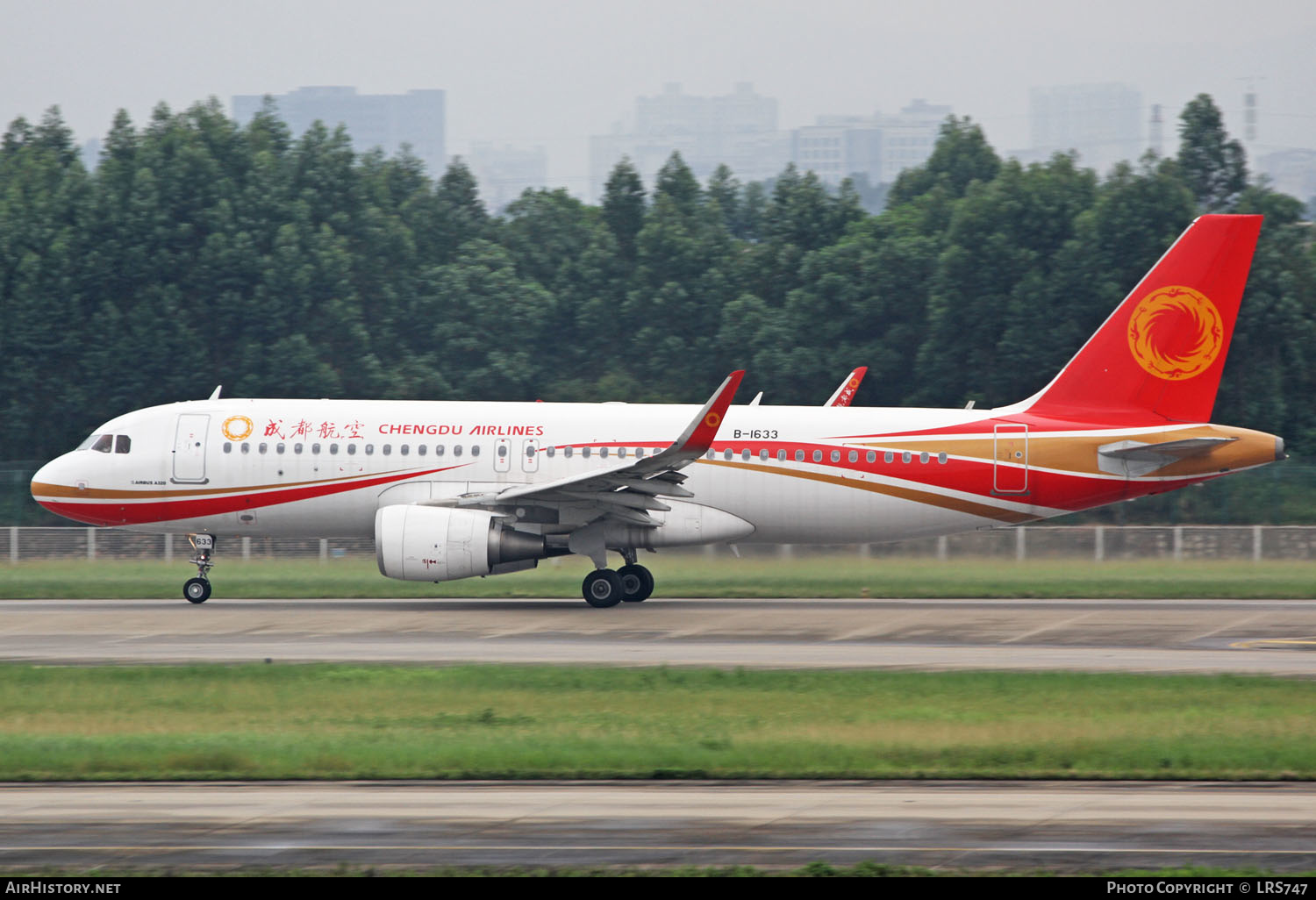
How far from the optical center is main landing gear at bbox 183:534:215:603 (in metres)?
27.4

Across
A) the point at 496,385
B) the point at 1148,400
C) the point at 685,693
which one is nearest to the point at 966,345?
the point at 496,385

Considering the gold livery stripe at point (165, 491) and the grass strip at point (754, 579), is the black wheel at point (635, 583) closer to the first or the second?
the grass strip at point (754, 579)

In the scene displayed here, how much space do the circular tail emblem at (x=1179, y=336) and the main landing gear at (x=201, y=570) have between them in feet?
56.9

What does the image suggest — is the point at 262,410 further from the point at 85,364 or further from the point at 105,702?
the point at 85,364

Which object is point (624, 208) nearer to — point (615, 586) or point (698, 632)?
point (615, 586)

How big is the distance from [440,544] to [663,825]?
14.1m

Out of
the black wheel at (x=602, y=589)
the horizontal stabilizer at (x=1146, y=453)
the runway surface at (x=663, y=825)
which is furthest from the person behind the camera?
the black wheel at (x=602, y=589)

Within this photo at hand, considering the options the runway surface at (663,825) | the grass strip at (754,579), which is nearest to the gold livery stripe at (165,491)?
the grass strip at (754,579)

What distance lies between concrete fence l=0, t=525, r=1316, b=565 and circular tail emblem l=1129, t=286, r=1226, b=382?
830 centimetres

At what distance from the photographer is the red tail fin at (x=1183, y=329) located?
2739cm

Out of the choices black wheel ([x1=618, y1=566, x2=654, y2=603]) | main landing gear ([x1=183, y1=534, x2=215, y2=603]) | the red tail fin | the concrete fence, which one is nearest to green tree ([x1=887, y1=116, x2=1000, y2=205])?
the concrete fence

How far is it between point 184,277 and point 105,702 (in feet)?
110

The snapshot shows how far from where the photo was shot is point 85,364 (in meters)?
46.8

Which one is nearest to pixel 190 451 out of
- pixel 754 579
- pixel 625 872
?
pixel 754 579
